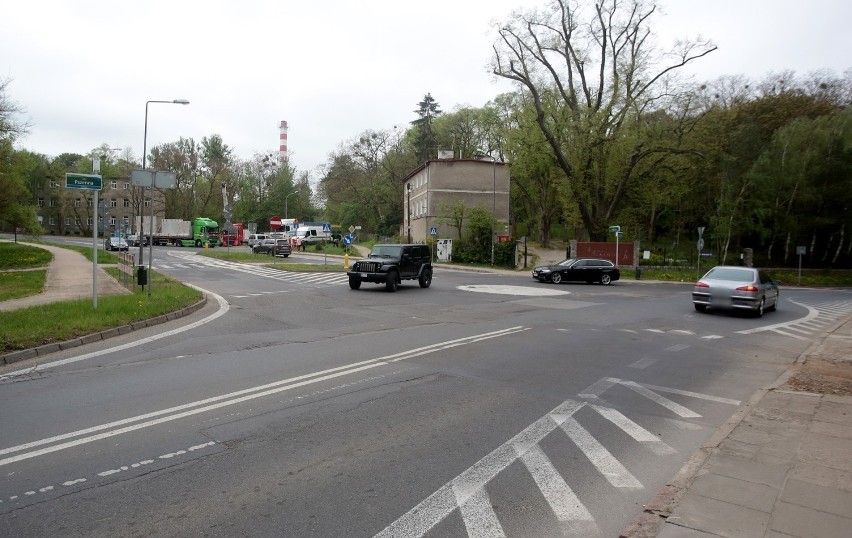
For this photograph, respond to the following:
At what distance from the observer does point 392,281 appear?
22016 millimetres

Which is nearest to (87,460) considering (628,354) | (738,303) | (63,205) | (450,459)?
(450,459)

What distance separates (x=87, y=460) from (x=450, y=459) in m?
2.97

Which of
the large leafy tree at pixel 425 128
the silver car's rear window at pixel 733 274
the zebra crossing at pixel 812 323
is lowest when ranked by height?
the zebra crossing at pixel 812 323

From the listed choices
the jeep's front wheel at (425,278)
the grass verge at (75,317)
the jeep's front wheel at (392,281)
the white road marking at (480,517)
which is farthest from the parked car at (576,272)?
the white road marking at (480,517)

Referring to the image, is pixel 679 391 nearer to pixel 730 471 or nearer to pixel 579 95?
pixel 730 471

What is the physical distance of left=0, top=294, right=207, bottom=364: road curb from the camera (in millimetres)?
8820

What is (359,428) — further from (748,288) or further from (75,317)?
(748,288)

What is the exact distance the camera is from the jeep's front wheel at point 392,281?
71.9 feet

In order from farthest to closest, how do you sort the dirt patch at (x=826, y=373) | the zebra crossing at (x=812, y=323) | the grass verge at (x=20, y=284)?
1. the grass verge at (x=20, y=284)
2. the zebra crossing at (x=812, y=323)
3. the dirt patch at (x=826, y=373)

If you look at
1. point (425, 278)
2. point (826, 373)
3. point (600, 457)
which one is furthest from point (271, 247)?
point (600, 457)

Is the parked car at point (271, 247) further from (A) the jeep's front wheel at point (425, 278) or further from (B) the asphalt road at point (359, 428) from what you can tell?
(B) the asphalt road at point (359, 428)

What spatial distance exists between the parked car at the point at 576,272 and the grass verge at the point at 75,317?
18.4 metres

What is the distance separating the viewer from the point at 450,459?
4.87 meters

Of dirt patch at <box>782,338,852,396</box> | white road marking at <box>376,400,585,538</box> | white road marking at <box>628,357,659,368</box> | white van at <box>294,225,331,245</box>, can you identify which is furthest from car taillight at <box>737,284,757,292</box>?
white van at <box>294,225,331,245</box>
